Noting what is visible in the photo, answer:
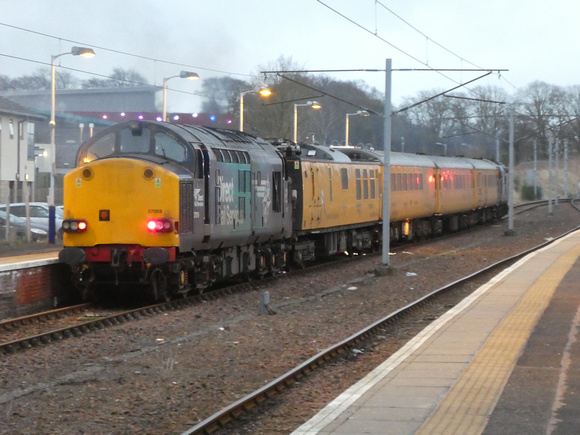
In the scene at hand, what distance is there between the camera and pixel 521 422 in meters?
7.46

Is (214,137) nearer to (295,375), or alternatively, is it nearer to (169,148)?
(169,148)

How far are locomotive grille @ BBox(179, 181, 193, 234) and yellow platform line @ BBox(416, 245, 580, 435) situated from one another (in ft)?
18.8

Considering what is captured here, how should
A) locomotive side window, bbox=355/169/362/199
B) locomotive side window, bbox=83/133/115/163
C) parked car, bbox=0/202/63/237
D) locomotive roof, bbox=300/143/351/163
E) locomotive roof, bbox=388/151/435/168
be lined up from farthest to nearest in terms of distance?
1. locomotive roof, bbox=388/151/435/168
2. parked car, bbox=0/202/63/237
3. locomotive side window, bbox=355/169/362/199
4. locomotive roof, bbox=300/143/351/163
5. locomotive side window, bbox=83/133/115/163

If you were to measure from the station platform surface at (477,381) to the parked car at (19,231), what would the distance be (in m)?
17.1

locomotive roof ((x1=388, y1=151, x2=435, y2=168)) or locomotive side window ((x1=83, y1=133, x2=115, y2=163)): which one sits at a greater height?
locomotive roof ((x1=388, y1=151, x2=435, y2=168))

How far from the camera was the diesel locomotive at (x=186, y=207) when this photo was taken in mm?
15352

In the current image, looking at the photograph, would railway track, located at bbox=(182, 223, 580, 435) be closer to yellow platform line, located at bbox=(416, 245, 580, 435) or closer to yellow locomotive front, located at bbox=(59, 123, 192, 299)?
yellow platform line, located at bbox=(416, 245, 580, 435)

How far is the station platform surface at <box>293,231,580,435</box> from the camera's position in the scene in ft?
24.4

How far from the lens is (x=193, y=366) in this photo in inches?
424

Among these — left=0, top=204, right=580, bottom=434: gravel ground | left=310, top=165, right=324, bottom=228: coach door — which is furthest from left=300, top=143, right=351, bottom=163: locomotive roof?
left=0, top=204, right=580, bottom=434: gravel ground

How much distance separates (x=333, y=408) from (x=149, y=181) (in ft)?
26.6

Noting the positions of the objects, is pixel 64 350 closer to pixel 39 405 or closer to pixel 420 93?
pixel 39 405

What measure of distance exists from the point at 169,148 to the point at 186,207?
3.87ft

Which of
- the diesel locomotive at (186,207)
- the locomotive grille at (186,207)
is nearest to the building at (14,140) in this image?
the diesel locomotive at (186,207)
